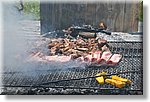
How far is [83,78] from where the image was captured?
1444 mm

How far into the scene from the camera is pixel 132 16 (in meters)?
1.43

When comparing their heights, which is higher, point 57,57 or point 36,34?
point 36,34

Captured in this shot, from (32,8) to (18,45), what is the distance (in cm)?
19

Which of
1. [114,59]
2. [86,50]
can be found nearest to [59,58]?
[86,50]

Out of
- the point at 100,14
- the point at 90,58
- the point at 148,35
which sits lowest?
the point at 90,58

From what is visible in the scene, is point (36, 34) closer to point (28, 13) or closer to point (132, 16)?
point (28, 13)

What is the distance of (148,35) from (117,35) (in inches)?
6.0

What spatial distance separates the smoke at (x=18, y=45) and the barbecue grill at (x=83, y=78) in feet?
0.09

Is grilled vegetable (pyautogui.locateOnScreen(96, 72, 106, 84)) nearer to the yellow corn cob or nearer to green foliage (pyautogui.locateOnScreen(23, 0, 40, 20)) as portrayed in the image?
the yellow corn cob

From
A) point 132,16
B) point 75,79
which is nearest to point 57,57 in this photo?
point 75,79

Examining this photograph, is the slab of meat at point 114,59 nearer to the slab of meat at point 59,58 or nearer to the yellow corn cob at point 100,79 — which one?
the yellow corn cob at point 100,79

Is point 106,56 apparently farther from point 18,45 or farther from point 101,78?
point 18,45

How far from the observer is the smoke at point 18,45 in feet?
4.70

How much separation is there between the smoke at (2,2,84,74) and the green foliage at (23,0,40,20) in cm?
2
